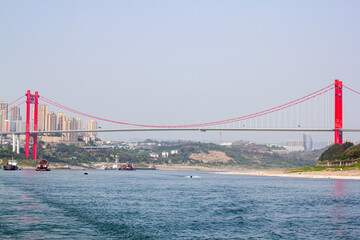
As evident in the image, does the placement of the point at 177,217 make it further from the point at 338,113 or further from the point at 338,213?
the point at 338,113

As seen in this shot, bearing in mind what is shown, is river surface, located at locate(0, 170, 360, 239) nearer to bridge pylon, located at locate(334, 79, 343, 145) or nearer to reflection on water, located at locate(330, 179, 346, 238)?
reflection on water, located at locate(330, 179, 346, 238)

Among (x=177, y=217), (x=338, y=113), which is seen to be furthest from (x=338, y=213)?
(x=338, y=113)

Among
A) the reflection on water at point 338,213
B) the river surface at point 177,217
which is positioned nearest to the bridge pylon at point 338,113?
the reflection on water at point 338,213

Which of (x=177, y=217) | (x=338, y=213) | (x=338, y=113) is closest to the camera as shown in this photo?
(x=177, y=217)

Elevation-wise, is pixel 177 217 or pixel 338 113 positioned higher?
pixel 338 113

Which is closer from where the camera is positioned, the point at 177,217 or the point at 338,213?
the point at 177,217

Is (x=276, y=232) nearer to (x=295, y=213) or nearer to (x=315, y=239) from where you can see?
(x=315, y=239)

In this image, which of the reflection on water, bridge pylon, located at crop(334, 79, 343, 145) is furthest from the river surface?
bridge pylon, located at crop(334, 79, 343, 145)

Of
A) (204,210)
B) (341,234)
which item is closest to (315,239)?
(341,234)

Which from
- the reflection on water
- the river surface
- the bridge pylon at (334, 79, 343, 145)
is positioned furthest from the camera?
the bridge pylon at (334, 79, 343, 145)
